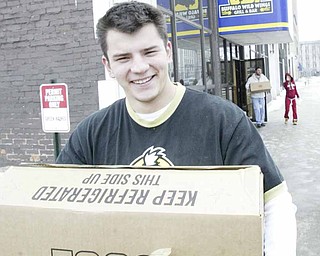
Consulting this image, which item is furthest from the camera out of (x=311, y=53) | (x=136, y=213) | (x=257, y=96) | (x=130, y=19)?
(x=311, y=53)

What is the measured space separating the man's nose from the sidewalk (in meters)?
2.73

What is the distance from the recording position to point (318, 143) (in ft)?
29.7

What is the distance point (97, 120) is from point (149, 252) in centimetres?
72

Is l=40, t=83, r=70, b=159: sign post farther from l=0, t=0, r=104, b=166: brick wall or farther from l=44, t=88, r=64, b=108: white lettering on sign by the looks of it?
l=0, t=0, r=104, b=166: brick wall

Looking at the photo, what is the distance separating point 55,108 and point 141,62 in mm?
2761

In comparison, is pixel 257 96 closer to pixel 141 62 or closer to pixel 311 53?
pixel 141 62

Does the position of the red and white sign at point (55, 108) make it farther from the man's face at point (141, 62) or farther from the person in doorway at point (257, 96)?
the person in doorway at point (257, 96)

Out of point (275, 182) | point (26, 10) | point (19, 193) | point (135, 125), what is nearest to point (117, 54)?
point (135, 125)

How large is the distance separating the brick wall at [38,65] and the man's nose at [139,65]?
12.0ft

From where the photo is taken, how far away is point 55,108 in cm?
418

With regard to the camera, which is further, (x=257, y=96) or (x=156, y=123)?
Result: (x=257, y=96)

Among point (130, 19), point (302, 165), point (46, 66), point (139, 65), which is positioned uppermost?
point (46, 66)

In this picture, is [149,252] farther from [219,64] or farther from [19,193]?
[219,64]

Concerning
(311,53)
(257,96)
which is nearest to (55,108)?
(257,96)
